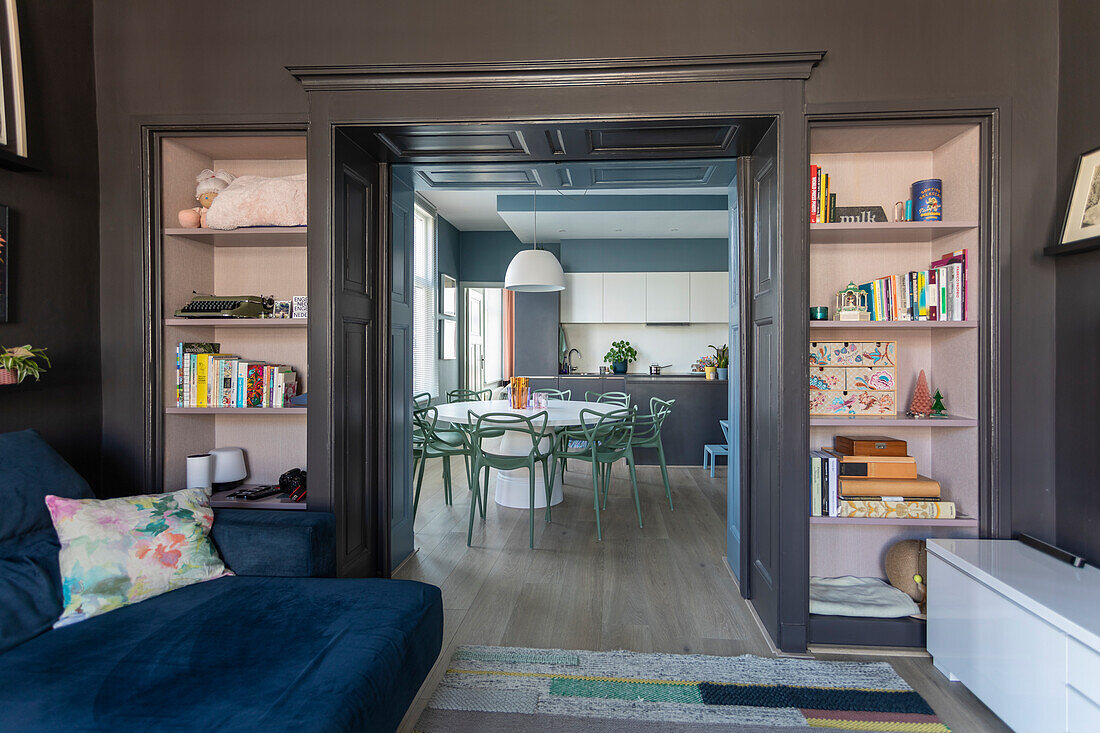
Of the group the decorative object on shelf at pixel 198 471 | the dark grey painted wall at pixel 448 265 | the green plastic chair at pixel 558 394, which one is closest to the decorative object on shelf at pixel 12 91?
the decorative object on shelf at pixel 198 471

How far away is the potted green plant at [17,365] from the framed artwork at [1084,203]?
3877 mm

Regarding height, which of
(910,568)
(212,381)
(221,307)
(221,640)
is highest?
(221,307)

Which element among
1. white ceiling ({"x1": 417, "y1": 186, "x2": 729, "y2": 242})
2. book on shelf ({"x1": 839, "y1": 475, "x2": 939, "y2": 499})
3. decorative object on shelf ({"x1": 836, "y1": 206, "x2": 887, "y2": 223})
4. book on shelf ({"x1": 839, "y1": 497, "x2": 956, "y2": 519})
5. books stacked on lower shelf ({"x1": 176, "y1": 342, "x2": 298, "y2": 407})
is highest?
white ceiling ({"x1": 417, "y1": 186, "x2": 729, "y2": 242})

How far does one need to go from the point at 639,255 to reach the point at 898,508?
17.7 feet

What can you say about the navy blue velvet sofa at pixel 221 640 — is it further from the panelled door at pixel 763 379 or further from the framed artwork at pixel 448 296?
the framed artwork at pixel 448 296

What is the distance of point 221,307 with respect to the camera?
2.69m

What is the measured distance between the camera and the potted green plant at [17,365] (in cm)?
209

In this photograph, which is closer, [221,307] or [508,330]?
[221,307]

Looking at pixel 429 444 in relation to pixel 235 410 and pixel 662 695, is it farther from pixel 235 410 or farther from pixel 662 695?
pixel 662 695

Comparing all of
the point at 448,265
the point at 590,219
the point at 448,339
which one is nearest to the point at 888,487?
the point at 590,219

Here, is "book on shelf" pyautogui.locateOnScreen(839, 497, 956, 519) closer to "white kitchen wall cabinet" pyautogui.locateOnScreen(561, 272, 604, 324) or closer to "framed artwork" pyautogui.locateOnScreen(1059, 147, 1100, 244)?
"framed artwork" pyautogui.locateOnScreen(1059, 147, 1100, 244)

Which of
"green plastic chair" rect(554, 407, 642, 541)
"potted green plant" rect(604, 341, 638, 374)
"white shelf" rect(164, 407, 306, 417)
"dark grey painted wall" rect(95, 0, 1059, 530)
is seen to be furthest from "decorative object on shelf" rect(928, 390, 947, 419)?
"potted green plant" rect(604, 341, 638, 374)

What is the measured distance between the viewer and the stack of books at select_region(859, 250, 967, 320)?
2486 mm

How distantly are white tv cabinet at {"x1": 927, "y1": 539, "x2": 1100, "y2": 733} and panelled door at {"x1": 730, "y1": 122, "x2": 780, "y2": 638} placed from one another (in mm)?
605
